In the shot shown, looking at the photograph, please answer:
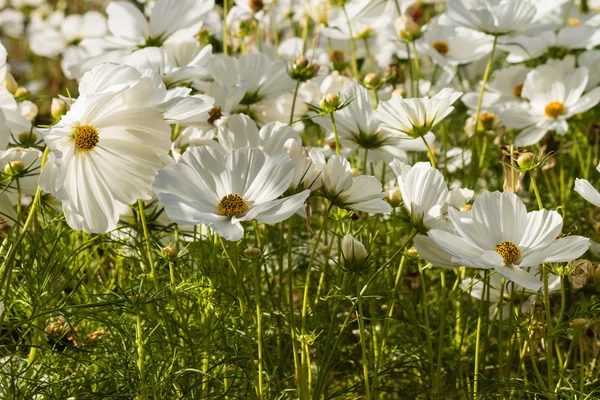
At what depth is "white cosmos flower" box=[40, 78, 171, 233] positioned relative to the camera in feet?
2.13

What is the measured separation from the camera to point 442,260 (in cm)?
70

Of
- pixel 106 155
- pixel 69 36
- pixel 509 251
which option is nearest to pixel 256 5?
pixel 106 155

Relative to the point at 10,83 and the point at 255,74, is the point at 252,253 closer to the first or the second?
the point at 255,74

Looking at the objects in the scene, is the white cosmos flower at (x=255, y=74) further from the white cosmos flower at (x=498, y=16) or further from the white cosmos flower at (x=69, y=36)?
the white cosmos flower at (x=69, y=36)

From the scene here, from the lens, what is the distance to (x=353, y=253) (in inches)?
27.3

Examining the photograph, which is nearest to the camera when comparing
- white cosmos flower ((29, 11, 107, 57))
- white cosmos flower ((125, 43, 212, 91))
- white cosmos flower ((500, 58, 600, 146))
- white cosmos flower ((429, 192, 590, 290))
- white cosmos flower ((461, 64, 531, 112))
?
white cosmos flower ((429, 192, 590, 290))

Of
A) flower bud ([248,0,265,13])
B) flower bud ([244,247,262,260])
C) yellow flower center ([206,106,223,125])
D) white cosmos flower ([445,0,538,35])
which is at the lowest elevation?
flower bud ([244,247,262,260])

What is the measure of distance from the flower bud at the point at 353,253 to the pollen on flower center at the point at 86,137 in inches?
9.4

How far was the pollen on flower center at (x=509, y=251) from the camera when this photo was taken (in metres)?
0.65

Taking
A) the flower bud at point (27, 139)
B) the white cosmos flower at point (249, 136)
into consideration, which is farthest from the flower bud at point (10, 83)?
the white cosmos flower at point (249, 136)

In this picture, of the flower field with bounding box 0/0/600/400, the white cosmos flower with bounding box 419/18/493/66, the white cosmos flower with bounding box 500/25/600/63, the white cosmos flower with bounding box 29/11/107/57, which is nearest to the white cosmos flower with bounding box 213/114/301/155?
the flower field with bounding box 0/0/600/400

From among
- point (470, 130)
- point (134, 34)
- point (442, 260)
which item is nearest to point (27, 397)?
point (442, 260)

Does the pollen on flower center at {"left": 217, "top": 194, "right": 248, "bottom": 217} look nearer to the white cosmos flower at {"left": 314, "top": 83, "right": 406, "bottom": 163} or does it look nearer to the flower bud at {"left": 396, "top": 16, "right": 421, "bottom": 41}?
the white cosmos flower at {"left": 314, "top": 83, "right": 406, "bottom": 163}

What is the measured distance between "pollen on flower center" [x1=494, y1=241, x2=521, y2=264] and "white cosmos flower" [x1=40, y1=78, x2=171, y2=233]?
0.30 meters
